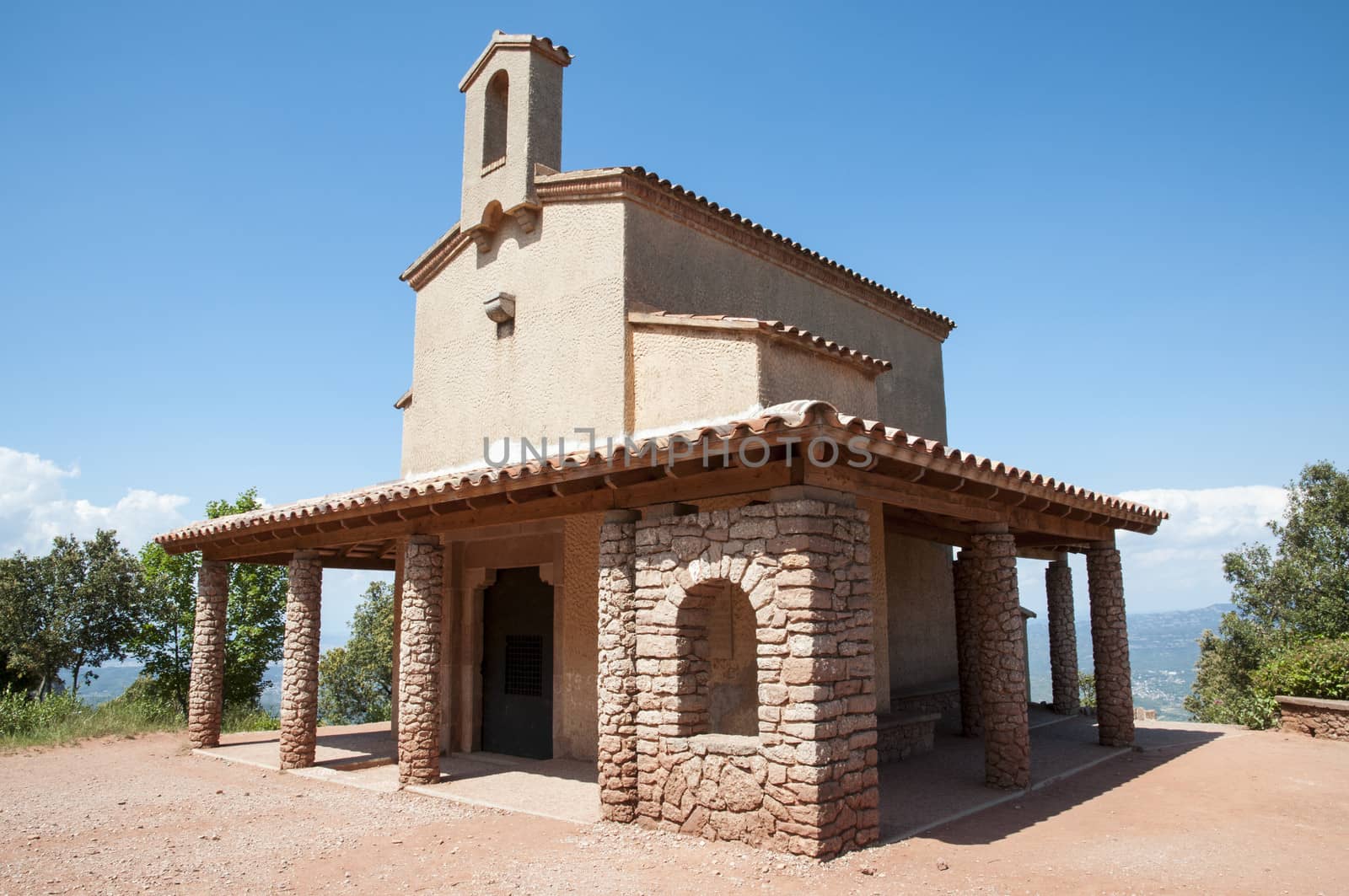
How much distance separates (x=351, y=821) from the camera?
8273mm

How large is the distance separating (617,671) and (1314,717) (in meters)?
11.1

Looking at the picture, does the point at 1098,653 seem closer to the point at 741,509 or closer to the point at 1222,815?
the point at 1222,815

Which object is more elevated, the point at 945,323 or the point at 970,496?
the point at 945,323

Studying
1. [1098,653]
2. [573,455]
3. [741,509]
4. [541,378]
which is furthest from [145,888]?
[1098,653]

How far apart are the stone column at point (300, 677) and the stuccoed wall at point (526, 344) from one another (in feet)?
9.17

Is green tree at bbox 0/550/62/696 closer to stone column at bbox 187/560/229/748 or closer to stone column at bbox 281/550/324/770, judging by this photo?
stone column at bbox 187/560/229/748

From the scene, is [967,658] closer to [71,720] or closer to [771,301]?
[771,301]

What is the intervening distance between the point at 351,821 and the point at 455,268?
8.09 metres

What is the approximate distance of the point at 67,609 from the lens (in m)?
21.6

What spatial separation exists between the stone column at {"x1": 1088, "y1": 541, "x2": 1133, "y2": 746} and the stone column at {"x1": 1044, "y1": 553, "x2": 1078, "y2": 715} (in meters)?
3.92

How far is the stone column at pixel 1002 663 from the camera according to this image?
29.0ft

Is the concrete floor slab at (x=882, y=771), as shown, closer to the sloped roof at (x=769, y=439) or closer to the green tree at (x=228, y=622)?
the sloped roof at (x=769, y=439)

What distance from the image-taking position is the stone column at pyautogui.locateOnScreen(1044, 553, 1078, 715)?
1598cm

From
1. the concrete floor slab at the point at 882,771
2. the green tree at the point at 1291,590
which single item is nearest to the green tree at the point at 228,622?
the concrete floor slab at the point at 882,771
